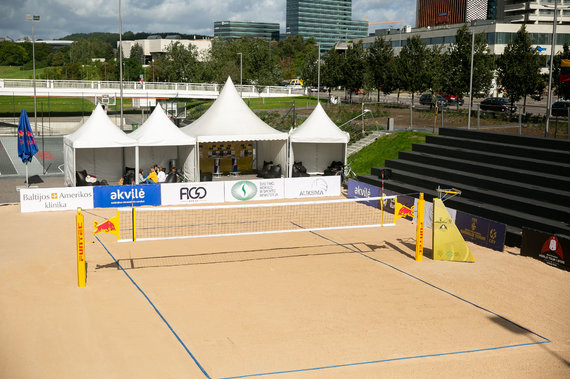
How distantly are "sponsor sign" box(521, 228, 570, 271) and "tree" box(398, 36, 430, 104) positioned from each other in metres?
37.5

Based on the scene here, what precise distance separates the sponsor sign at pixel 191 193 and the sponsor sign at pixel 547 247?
13853 mm

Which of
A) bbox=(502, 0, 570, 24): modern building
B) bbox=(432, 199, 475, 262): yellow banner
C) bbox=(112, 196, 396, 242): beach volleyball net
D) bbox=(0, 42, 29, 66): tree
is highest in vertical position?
bbox=(502, 0, 570, 24): modern building

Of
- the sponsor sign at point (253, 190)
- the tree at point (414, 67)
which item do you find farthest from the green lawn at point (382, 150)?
the tree at point (414, 67)

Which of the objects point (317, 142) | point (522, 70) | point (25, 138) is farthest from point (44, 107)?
point (522, 70)

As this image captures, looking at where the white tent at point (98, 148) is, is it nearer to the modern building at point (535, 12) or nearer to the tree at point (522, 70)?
the tree at point (522, 70)

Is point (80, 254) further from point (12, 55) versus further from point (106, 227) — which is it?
point (12, 55)

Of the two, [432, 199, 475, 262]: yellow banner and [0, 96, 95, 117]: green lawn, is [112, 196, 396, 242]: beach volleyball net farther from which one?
[0, 96, 95, 117]: green lawn

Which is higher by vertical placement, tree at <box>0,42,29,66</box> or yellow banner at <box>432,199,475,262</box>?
tree at <box>0,42,29,66</box>

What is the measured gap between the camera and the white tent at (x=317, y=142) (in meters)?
32.3

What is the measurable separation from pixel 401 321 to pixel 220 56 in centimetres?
7274

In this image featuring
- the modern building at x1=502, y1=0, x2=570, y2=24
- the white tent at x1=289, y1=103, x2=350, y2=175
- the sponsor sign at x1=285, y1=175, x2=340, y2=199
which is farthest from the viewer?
the modern building at x1=502, y1=0, x2=570, y2=24

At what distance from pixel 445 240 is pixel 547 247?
3168 millimetres

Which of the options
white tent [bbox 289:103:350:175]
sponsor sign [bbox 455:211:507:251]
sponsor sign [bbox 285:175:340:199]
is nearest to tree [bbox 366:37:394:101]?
Answer: white tent [bbox 289:103:350:175]

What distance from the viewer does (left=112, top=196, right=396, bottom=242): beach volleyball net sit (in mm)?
21547
